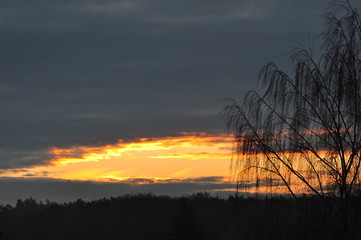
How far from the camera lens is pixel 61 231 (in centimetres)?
13512

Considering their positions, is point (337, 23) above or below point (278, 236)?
above

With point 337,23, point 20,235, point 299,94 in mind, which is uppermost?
point 337,23

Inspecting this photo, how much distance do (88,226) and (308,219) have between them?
132 meters

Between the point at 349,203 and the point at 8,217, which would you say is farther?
the point at 8,217

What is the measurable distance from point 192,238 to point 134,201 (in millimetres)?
56577

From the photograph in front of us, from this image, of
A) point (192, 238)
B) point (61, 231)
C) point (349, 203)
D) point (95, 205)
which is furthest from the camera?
point (95, 205)

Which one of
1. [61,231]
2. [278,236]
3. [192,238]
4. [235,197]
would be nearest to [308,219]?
[278,236]

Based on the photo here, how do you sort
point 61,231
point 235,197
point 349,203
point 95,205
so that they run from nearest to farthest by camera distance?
1. point 349,203
2. point 235,197
3. point 61,231
4. point 95,205

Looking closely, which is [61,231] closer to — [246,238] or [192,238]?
[192,238]

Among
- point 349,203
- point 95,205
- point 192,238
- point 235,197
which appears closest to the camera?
point 349,203

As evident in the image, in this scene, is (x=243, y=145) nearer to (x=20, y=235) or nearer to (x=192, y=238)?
(x=192, y=238)

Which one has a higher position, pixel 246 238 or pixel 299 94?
pixel 299 94

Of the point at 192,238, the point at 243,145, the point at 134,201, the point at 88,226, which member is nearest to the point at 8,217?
the point at 88,226

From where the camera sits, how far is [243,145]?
11.7m
